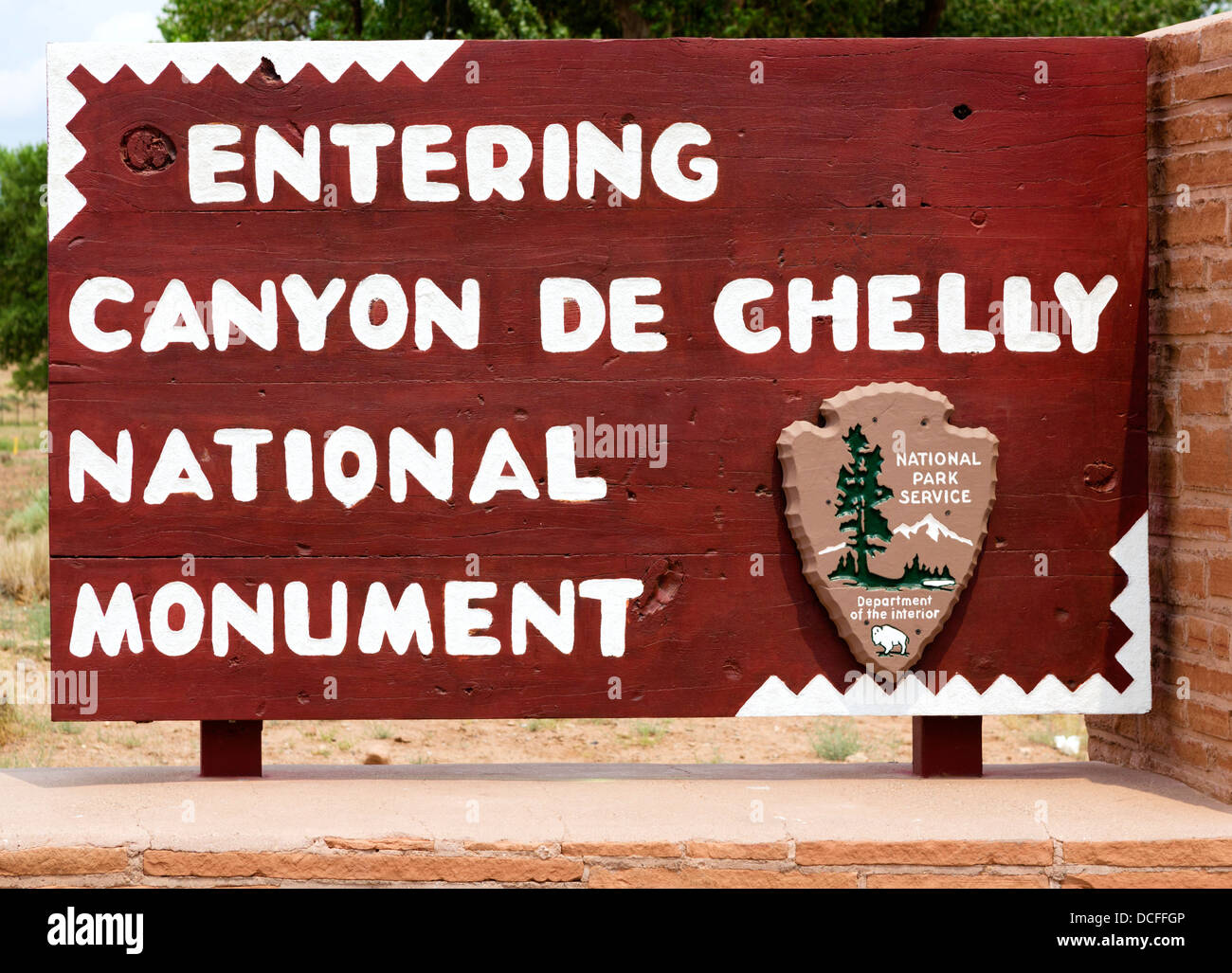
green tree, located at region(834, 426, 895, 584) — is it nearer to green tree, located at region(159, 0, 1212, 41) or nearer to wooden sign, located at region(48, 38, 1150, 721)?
wooden sign, located at region(48, 38, 1150, 721)

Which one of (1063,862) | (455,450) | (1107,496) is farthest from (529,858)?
(1107,496)

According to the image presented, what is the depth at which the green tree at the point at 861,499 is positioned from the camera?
4023mm

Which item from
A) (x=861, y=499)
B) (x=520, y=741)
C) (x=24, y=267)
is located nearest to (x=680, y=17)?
(x=520, y=741)

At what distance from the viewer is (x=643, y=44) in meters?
4.09

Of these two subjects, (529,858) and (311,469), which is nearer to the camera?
(529,858)

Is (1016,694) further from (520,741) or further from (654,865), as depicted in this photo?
(520,741)

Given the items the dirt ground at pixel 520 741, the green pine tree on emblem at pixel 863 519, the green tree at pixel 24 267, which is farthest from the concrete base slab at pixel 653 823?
the green tree at pixel 24 267

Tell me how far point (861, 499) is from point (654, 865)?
52.1 inches

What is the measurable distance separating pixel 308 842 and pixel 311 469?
3.86 feet

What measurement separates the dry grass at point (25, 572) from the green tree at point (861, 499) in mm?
9291

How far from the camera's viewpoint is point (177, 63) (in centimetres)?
407

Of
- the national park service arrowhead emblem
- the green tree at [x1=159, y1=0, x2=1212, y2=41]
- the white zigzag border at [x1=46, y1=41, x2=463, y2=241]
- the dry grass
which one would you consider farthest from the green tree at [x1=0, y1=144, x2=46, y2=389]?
the national park service arrowhead emblem

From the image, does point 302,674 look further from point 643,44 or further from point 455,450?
point 643,44

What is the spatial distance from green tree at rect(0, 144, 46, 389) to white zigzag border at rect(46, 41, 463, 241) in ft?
94.5
